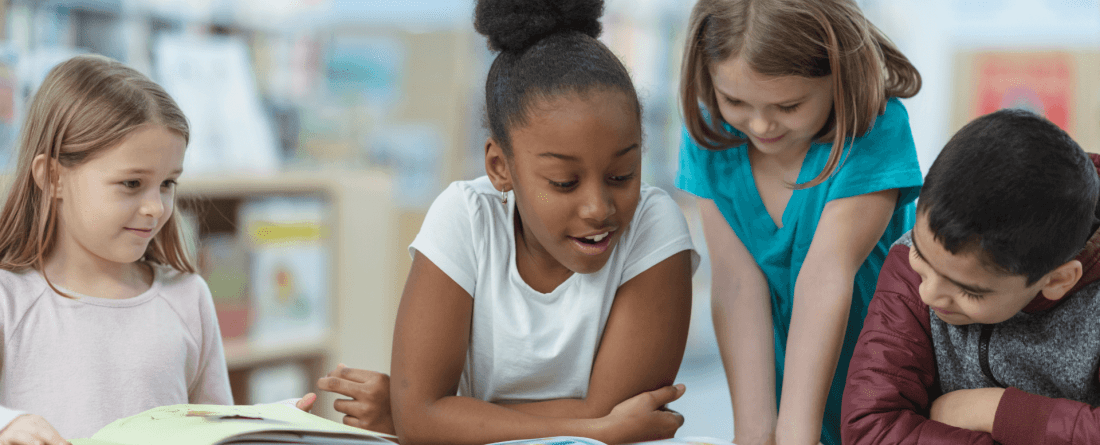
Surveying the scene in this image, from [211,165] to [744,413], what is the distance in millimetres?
1497

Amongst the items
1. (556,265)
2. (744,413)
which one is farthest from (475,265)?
(744,413)

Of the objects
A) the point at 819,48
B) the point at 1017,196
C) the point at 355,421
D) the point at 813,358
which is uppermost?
Answer: the point at 819,48

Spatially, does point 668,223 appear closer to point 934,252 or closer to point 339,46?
point 934,252

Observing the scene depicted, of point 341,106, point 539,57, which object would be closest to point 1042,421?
point 539,57

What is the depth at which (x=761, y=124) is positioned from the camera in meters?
0.90

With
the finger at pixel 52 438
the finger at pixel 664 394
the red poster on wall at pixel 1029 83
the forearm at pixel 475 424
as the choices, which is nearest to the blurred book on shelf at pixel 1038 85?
the red poster on wall at pixel 1029 83

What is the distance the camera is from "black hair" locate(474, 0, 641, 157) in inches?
31.5

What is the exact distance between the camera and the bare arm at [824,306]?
2.91 feet

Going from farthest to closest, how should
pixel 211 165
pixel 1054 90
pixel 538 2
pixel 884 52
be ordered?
1. pixel 1054 90
2. pixel 211 165
3. pixel 884 52
4. pixel 538 2

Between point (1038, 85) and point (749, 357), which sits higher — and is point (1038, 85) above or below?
above

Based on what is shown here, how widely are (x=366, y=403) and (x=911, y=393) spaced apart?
55 cm

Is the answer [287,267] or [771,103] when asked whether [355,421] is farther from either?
[287,267]

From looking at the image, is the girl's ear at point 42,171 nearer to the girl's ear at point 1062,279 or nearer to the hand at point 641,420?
the hand at point 641,420

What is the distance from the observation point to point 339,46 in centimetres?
269
